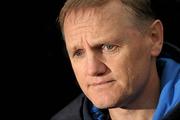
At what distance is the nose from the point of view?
256 centimetres

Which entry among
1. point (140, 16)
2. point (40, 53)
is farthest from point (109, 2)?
point (40, 53)

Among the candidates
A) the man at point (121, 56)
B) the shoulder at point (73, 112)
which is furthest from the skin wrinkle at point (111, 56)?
the shoulder at point (73, 112)

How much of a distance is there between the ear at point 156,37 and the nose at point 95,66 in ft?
0.98

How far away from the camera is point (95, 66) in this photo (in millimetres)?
2561

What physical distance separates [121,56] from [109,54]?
58mm

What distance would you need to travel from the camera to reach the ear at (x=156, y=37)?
9.00 ft

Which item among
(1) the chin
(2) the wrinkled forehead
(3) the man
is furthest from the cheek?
(2) the wrinkled forehead

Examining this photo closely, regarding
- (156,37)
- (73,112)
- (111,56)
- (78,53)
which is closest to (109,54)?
(111,56)

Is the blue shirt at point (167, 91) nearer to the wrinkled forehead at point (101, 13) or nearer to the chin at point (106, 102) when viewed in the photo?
the chin at point (106, 102)

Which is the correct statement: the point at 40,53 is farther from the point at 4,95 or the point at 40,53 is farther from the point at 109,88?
the point at 109,88

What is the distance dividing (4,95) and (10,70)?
0.16 meters

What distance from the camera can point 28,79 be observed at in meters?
3.43

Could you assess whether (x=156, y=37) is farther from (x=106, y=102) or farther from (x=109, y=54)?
(x=106, y=102)

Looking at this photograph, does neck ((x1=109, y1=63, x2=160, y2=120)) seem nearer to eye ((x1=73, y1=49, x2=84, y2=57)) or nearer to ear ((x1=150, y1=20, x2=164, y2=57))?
ear ((x1=150, y1=20, x2=164, y2=57))
